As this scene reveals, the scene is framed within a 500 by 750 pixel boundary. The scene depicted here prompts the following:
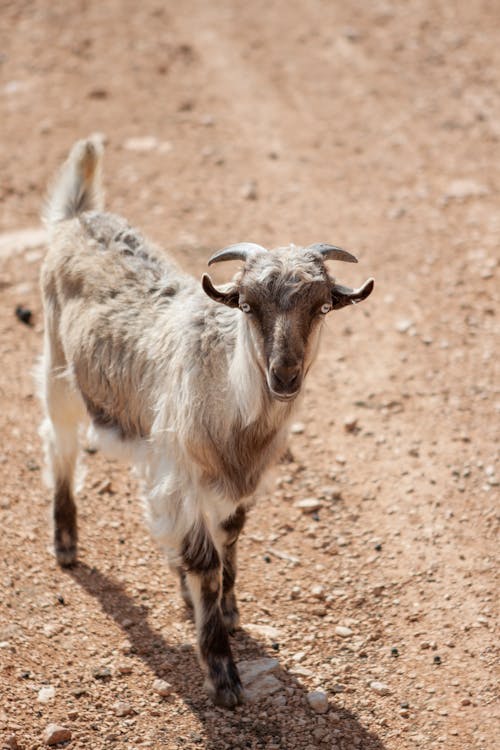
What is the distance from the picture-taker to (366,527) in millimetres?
6895

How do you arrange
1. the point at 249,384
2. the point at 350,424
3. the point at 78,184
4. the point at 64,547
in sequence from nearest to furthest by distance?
1. the point at 249,384
2. the point at 64,547
3. the point at 78,184
4. the point at 350,424

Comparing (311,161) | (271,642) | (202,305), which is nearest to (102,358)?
(202,305)

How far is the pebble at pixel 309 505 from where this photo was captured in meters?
7.11

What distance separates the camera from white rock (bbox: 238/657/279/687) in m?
5.76

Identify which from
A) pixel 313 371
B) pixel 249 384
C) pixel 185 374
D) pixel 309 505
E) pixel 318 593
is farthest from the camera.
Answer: pixel 313 371

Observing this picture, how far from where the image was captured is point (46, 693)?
546 centimetres

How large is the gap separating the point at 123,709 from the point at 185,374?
1893mm

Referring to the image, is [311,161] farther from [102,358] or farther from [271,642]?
[271,642]

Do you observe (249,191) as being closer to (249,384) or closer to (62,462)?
(62,462)

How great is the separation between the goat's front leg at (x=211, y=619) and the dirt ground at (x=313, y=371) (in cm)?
15

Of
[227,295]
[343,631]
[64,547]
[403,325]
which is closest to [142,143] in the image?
[403,325]

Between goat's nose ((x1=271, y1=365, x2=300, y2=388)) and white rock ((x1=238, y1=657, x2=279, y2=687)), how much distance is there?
193 cm

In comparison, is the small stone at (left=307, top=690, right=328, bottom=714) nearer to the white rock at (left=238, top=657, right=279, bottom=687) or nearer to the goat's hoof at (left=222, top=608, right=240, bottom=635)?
the white rock at (left=238, top=657, right=279, bottom=687)

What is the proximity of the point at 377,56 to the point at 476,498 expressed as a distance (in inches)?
344
